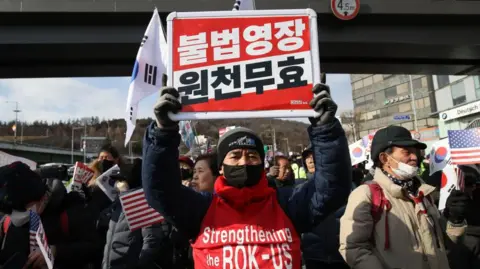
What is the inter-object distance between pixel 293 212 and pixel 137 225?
205cm

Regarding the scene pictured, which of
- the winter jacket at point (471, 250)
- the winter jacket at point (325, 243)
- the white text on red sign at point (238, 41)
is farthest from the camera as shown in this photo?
the winter jacket at point (471, 250)

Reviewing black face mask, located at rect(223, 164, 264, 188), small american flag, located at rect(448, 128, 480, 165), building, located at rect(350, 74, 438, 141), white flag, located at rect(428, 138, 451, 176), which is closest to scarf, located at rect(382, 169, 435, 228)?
black face mask, located at rect(223, 164, 264, 188)

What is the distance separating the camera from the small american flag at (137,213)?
370cm

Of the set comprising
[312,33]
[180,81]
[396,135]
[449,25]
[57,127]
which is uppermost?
[57,127]

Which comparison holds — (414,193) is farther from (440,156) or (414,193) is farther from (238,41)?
(440,156)

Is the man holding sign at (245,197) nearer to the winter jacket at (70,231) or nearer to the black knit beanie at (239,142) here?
the black knit beanie at (239,142)

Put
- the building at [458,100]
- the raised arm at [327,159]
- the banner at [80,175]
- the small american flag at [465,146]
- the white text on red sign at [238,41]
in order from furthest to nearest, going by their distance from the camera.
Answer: the building at [458,100]
the banner at [80,175]
the small american flag at [465,146]
the white text on red sign at [238,41]
the raised arm at [327,159]

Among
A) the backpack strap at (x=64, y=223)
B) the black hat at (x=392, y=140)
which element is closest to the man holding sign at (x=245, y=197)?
the black hat at (x=392, y=140)

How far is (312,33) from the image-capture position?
7.75 ft

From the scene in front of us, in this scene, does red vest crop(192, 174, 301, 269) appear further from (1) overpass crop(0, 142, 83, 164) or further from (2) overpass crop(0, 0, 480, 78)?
(1) overpass crop(0, 142, 83, 164)

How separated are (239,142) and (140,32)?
30.6 ft

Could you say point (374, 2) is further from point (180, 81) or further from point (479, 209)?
point (180, 81)

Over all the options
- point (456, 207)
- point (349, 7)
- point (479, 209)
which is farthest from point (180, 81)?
point (349, 7)

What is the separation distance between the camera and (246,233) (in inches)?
81.4
